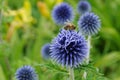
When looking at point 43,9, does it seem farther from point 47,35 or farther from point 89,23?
point 89,23

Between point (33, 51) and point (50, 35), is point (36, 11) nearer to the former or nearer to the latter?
point (50, 35)

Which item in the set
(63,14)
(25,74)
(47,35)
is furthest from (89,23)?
(47,35)

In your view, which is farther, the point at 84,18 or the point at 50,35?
the point at 50,35

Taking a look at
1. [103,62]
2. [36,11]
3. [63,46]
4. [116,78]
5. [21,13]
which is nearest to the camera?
[63,46]

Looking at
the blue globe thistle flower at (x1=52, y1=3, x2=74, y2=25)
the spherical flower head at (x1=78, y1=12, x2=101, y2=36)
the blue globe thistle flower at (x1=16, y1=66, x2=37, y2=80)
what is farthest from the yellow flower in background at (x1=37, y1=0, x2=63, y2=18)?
the blue globe thistle flower at (x1=16, y1=66, x2=37, y2=80)

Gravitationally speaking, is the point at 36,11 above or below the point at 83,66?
above

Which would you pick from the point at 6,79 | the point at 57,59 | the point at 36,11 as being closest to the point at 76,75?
the point at 57,59
